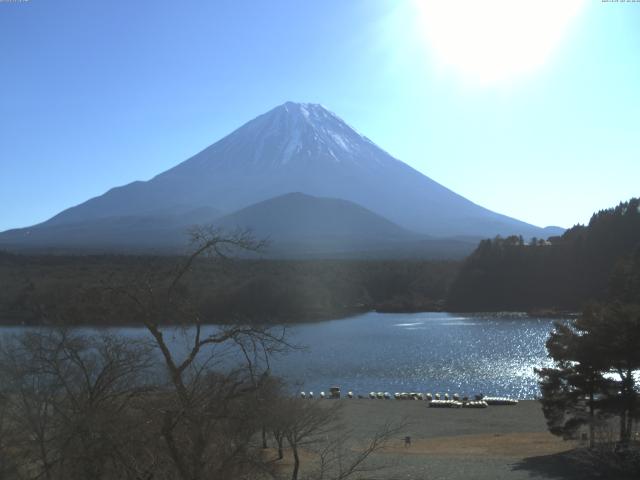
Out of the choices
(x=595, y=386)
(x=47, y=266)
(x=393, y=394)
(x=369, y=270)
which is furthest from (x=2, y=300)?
(x=369, y=270)

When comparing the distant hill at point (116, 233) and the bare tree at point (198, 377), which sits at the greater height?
the distant hill at point (116, 233)

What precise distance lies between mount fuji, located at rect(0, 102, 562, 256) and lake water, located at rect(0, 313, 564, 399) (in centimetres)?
5933

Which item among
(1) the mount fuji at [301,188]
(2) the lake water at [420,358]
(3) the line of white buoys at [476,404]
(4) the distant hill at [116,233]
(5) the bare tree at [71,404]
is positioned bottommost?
(3) the line of white buoys at [476,404]

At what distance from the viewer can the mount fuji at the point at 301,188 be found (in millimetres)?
105312

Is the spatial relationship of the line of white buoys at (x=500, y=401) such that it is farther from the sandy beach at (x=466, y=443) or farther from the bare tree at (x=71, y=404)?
the bare tree at (x=71, y=404)

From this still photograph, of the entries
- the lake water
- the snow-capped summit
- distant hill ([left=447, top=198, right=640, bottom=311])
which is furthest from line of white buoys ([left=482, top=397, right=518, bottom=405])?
the snow-capped summit

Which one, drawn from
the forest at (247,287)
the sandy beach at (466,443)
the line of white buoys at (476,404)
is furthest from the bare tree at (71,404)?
the line of white buoys at (476,404)

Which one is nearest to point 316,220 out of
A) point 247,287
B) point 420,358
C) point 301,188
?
point 301,188

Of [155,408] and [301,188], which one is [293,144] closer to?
[301,188]

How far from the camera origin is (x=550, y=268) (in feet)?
185

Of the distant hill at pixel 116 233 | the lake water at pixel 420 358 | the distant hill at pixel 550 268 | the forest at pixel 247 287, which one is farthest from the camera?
the distant hill at pixel 116 233

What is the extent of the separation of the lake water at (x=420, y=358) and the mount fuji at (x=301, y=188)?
Answer: 59327 mm

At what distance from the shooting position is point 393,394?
70.1 ft

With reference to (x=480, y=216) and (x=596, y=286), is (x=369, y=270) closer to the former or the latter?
(x=596, y=286)
